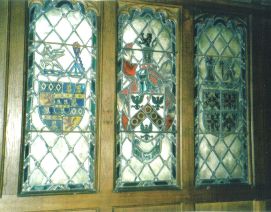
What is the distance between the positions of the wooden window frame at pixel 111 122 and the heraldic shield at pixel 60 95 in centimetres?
17

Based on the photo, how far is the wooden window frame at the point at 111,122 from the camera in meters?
2.63

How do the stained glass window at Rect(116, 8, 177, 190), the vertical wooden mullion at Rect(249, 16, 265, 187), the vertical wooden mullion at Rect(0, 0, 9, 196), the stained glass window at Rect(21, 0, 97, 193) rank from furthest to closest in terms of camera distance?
the vertical wooden mullion at Rect(249, 16, 265, 187)
the stained glass window at Rect(116, 8, 177, 190)
the stained glass window at Rect(21, 0, 97, 193)
the vertical wooden mullion at Rect(0, 0, 9, 196)

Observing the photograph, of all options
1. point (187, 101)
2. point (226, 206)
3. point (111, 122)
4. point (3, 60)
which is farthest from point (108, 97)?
point (226, 206)

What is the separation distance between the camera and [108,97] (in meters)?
2.90

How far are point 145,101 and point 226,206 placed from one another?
1.29m

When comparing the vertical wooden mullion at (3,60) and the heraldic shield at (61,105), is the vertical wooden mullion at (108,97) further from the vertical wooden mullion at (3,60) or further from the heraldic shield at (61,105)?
the vertical wooden mullion at (3,60)

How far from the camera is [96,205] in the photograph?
9.11 ft

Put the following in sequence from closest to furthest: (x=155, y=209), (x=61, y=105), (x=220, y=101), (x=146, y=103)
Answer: (x=61, y=105) → (x=155, y=209) → (x=146, y=103) → (x=220, y=101)

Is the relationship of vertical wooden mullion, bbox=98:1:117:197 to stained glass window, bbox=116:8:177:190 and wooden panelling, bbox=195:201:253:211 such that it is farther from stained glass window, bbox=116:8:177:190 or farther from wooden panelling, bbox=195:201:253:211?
wooden panelling, bbox=195:201:253:211

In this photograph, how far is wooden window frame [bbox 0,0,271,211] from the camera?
263 cm

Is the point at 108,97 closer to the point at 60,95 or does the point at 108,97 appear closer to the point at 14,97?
the point at 60,95

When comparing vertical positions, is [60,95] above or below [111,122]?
above

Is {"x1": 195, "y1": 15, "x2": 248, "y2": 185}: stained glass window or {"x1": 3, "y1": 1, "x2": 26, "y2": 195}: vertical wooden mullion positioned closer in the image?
{"x1": 3, "y1": 1, "x2": 26, "y2": 195}: vertical wooden mullion

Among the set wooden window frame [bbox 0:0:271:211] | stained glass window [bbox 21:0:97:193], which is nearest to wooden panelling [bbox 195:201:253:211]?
wooden window frame [bbox 0:0:271:211]
